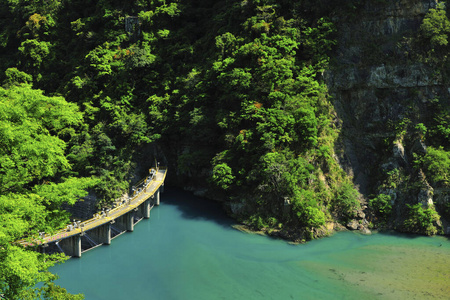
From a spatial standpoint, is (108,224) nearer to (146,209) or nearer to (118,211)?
(118,211)

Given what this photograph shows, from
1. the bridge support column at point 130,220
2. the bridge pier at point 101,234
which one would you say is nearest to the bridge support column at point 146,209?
the bridge support column at point 130,220

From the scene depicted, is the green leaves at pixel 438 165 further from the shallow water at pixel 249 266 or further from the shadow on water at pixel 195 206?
the shadow on water at pixel 195 206

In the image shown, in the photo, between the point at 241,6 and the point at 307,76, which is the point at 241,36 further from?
the point at 307,76

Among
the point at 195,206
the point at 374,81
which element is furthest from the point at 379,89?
the point at 195,206

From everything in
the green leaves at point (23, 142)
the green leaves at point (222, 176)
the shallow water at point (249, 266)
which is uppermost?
the green leaves at point (23, 142)

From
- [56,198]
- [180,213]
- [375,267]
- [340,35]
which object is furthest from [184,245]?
Result: [340,35]
